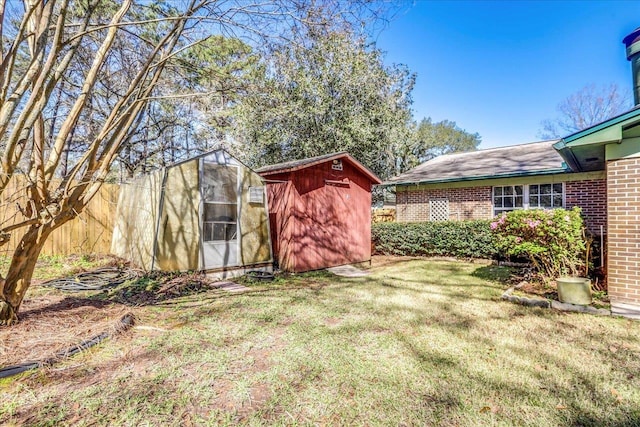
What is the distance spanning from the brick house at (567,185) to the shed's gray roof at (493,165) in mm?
25

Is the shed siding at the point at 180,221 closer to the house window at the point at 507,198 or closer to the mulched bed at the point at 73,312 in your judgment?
the mulched bed at the point at 73,312

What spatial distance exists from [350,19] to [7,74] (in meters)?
3.87

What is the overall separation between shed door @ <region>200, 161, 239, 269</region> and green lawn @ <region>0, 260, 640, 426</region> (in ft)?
6.98

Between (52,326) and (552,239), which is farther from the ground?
(552,239)

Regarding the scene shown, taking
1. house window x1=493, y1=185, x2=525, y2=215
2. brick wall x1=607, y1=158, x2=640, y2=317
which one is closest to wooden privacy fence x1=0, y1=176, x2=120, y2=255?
brick wall x1=607, y1=158, x2=640, y2=317

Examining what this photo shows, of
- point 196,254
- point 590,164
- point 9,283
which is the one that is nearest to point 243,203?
point 196,254

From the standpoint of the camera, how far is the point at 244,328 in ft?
13.8

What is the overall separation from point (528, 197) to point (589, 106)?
22131mm

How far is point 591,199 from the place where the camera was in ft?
29.5

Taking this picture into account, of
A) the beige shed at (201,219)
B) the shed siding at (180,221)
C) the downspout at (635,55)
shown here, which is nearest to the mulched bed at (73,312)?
the shed siding at (180,221)

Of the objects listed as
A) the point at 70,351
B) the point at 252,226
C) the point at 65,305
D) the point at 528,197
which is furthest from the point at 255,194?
the point at 528,197

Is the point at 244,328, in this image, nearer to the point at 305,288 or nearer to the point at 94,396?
the point at 94,396

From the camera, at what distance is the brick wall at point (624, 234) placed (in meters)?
4.73

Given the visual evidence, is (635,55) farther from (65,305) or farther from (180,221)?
(65,305)
